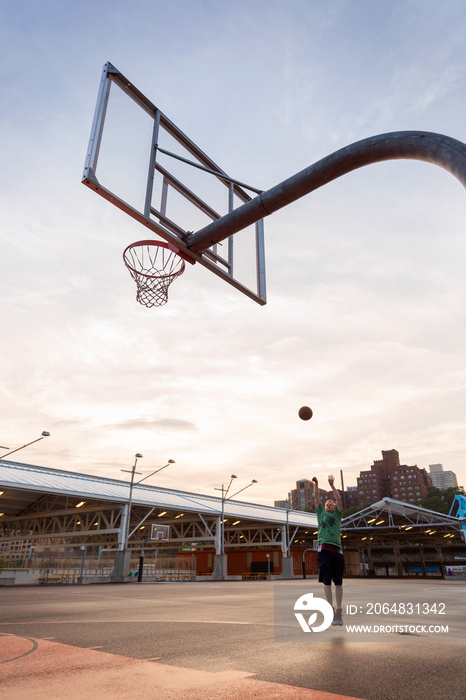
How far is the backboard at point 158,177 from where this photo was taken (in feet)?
19.7

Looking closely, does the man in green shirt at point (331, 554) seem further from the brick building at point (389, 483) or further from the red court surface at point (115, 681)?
the brick building at point (389, 483)

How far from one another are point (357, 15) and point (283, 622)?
10.5m

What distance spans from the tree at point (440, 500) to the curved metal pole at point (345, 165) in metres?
106

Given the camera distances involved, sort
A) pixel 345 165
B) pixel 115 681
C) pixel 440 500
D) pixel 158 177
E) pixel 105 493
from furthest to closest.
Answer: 1. pixel 440 500
2. pixel 105 493
3. pixel 158 177
4. pixel 345 165
5. pixel 115 681

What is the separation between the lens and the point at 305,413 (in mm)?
10836

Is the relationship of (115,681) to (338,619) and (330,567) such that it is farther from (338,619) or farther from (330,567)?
(338,619)

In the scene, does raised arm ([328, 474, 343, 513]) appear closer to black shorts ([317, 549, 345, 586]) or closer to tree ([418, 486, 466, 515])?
black shorts ([317, 549, 345, 586])

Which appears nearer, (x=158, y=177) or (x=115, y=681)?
(x=115, y=681)

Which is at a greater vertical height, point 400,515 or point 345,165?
point 345,165

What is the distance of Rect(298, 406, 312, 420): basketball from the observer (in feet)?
35.3

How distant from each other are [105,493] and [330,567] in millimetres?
28342

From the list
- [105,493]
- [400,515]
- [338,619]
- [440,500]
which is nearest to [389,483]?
[440,500]

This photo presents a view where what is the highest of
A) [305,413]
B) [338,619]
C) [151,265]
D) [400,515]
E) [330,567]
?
[151,265]

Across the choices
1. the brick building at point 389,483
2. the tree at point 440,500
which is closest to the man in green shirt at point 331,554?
the tree at point 440,500
